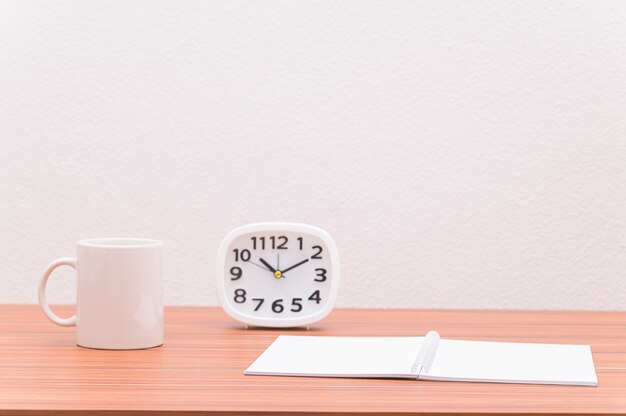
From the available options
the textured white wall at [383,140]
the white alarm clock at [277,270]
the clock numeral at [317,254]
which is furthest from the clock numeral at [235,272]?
the textured white wall at [383,140]

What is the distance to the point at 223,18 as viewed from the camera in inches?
52.4

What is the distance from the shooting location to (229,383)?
776 millimetres

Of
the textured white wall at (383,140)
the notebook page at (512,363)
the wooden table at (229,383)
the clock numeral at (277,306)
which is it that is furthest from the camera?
the textured white wall at (383,140)

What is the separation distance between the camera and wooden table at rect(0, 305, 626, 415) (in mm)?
690

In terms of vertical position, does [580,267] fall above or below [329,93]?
below

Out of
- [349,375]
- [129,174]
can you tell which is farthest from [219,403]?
[129,174]

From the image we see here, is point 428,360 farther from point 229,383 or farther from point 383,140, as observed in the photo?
point 383,140

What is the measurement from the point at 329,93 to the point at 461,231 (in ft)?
1.01

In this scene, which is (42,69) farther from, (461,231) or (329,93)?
(461,231)

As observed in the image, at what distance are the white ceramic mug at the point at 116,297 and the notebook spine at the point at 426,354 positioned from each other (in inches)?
12.1

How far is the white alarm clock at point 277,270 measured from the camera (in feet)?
3.64

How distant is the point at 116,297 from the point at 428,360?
14.0 inches

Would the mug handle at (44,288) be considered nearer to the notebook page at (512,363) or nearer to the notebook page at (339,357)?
the notebook page at (339,357)

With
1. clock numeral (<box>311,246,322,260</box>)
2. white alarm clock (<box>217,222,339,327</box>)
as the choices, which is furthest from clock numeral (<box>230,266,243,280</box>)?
clock numeral (<box>311,246,322,260</box>)
